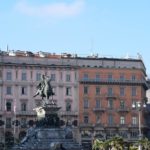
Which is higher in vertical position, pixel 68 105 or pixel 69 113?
pixel 68 105

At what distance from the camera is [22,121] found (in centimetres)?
9931

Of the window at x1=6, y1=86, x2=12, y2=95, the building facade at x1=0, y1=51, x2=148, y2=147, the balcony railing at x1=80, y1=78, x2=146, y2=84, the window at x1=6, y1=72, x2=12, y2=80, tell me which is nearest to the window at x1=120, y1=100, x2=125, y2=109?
the building facade at x1=0, y1=51, x2=148, y2=147

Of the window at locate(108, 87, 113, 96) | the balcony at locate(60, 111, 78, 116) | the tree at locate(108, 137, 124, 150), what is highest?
the window at locate(108, 87, 113, 96)

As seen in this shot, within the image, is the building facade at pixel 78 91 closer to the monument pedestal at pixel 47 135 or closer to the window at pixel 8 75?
the window at pixel 8 75

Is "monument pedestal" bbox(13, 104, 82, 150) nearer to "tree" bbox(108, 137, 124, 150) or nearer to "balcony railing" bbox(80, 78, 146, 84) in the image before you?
"tree" bbox(108, 137, 124, 150)

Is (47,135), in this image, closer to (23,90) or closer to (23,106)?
(23,106)

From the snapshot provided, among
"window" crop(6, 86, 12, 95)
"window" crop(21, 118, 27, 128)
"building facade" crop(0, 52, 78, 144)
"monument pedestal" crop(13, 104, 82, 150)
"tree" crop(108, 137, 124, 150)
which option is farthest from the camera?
"window" crop(6, 86, 12, 95)

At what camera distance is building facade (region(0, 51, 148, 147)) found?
3915 inches

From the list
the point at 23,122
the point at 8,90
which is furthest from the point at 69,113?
the point at 8,90

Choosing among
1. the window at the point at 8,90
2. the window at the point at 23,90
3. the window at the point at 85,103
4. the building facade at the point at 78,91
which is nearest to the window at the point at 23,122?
the building facade at the point at 78,91

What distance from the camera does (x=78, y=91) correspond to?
10262 centimetres

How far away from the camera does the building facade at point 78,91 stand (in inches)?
3915

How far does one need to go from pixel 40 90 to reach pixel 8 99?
1628 inches

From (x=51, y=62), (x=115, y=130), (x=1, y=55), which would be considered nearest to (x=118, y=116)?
(x=115, y=130)
